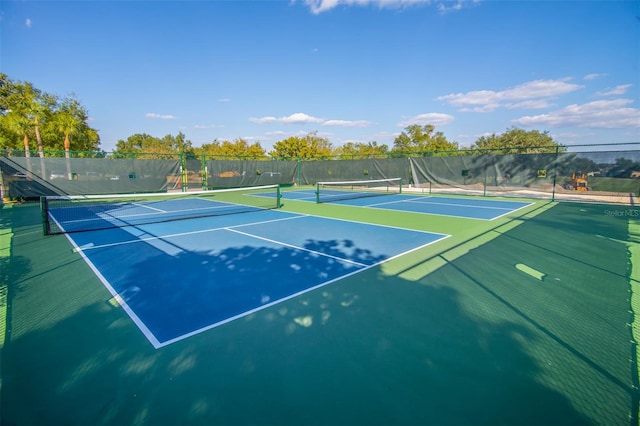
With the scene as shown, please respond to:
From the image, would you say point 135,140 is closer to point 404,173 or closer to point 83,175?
point 83,175

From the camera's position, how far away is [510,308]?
3.76 meters

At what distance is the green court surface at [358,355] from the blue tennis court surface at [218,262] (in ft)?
0.86

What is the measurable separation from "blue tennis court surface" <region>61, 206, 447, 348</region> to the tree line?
1022 cm

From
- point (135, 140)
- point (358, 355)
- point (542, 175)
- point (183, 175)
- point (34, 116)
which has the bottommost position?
point (358, 355)

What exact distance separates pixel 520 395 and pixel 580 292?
2.82 meters

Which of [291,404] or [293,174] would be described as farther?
[293,174]

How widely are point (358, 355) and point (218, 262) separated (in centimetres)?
350

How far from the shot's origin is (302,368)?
8.77 feet

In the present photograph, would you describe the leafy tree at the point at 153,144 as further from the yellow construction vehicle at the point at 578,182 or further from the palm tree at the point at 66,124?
the yellow construction vehicle at the point at 578,182

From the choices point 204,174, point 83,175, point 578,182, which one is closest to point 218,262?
point 83,175

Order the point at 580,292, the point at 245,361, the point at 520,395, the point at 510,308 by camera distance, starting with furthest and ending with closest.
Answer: the point at 580,292
the point at 510,308
the point at 245,361
the point at 520,395

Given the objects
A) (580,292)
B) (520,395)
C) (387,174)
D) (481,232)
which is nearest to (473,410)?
(520,395)

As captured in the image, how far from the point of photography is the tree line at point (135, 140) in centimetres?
1834

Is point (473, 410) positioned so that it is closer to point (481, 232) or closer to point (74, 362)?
point (74, 362)
